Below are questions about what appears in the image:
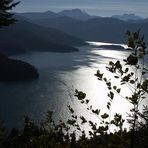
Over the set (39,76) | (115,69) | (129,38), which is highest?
(129,38)

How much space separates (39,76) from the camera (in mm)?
199500

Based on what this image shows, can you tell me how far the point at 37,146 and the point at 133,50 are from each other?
3221 millimetres

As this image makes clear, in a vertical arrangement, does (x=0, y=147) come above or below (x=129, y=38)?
below

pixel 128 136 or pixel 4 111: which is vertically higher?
pixel 128 136

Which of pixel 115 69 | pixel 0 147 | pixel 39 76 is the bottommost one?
pixel 39 76

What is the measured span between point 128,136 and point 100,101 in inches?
5139

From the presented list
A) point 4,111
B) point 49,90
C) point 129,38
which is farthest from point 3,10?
point 49,90

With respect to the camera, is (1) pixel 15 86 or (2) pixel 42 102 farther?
(1) pixel 15 86

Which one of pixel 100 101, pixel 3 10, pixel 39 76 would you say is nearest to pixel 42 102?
pixel 100 101

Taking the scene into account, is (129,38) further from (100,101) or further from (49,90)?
(49,90)

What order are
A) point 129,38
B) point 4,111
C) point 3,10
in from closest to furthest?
point 129,38 → point 3,10 → point 4,111

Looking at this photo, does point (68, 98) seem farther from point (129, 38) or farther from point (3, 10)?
point (129, 38)

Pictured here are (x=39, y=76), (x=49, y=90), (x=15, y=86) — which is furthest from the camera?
(x=39, y=76)

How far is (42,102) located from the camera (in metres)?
127
